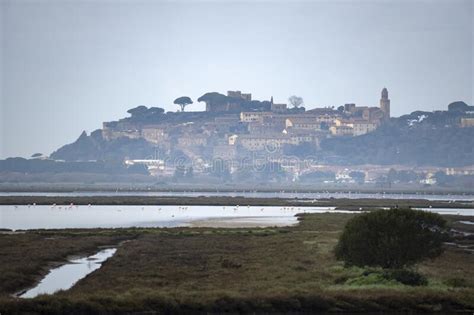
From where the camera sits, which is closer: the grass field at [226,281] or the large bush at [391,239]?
the grass field at [226,281]

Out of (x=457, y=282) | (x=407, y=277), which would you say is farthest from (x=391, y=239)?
(x=457, y=282)

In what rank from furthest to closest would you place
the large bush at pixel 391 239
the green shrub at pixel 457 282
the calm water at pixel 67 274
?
the large bush at pixel 391 239, the green shrub at pixel 457 282, the calm water at pixel 67 274

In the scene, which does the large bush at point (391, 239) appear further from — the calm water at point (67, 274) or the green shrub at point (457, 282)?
the calm water at point (67, 274)

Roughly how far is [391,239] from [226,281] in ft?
21.9

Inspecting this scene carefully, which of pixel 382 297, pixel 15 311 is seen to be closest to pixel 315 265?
pixel 382 297

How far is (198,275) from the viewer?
38531 mm

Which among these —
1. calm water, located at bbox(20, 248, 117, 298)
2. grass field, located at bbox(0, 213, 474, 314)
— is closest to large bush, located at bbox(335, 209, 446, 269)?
grass field, located at bbox(0, 213, 474, 314)

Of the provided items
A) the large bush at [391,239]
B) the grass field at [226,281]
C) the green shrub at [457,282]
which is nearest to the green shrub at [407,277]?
the grass field at [226,281]

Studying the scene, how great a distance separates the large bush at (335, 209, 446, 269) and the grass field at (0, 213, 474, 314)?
2.53ft

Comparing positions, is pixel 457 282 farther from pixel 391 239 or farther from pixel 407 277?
pixel 391 239

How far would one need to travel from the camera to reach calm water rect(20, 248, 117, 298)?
118ft

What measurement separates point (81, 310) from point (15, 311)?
1.91 meters

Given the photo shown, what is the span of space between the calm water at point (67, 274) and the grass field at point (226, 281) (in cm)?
60

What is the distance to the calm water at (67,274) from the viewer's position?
118ft
